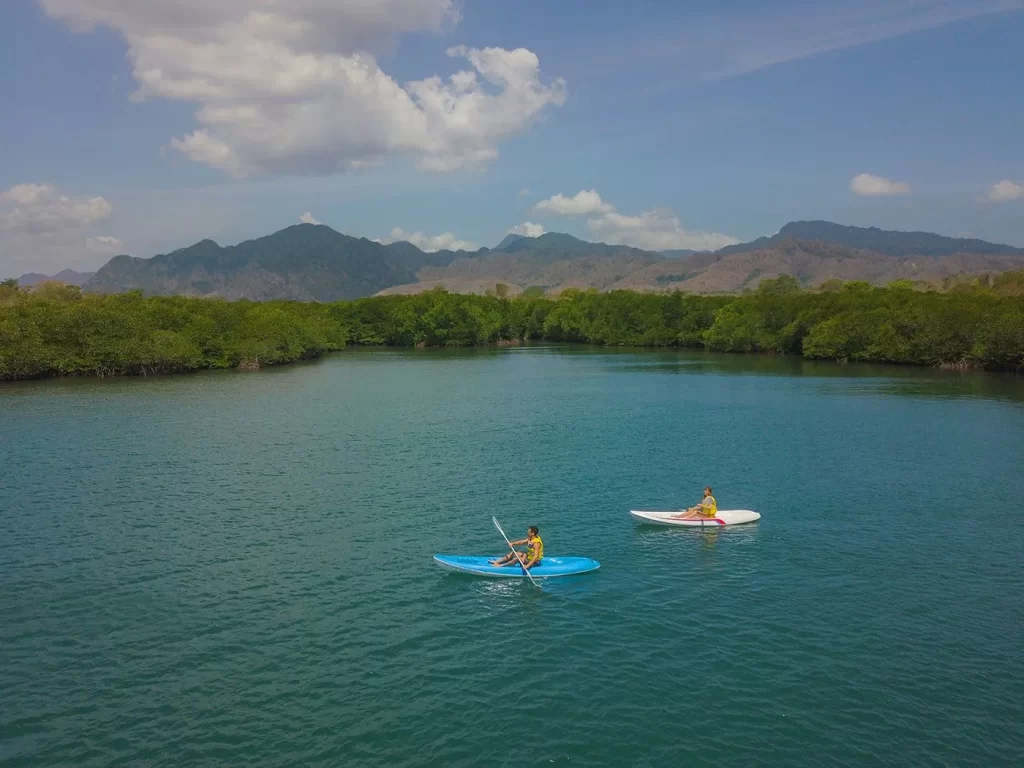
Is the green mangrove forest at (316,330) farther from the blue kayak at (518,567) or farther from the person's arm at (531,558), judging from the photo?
the person's arm at (531,558)

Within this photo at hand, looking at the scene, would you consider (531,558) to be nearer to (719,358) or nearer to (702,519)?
(702,519)

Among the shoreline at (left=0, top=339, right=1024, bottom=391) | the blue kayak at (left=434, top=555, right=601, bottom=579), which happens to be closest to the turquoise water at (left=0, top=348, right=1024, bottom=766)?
the blue kayak at (left=434, top=555, right=601, bottom=579)

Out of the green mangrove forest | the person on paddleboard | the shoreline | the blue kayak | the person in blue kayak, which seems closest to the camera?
the blue kayak

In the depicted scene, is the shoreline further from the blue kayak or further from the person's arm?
the person's arm

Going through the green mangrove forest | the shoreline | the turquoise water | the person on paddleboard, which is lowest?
the turquoise water

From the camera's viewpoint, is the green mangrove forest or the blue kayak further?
the green mangrove forest

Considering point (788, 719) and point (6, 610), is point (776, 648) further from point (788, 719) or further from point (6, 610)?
point (6, 610)

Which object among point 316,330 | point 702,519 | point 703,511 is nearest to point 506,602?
point 702,519
